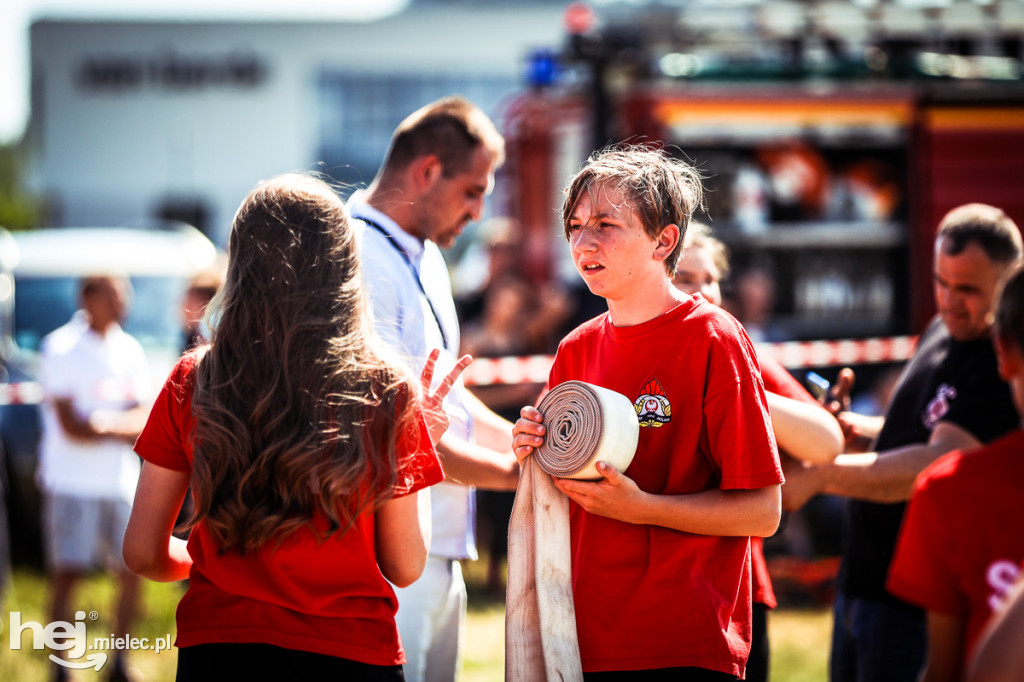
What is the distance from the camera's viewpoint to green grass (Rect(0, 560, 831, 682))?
519 cm

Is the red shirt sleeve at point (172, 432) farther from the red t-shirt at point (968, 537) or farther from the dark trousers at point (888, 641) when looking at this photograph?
the dark trousers at point (888, 641)

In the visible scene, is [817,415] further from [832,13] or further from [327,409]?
[832,13]

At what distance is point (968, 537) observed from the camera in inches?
67.5

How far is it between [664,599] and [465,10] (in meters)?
30.0

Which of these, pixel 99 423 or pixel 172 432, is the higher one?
pixel 172 432

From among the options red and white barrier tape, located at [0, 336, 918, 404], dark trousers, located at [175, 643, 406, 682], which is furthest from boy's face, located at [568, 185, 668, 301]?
red and white barrier tape, located at [0, 336, 918, 404]

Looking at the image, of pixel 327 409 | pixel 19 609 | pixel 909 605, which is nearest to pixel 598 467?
pixel 327 409

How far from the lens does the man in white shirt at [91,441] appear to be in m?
5.39

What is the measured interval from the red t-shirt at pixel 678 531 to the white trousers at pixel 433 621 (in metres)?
0.79

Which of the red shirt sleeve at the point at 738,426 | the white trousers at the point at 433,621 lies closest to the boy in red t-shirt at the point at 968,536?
the red shirt sleeve at the point at 738,426

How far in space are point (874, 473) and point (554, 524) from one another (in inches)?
43.2

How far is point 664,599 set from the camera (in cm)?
209

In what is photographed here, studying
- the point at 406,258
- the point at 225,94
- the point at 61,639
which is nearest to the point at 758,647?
the point at 406,258

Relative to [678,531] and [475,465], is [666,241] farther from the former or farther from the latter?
[475,465]
